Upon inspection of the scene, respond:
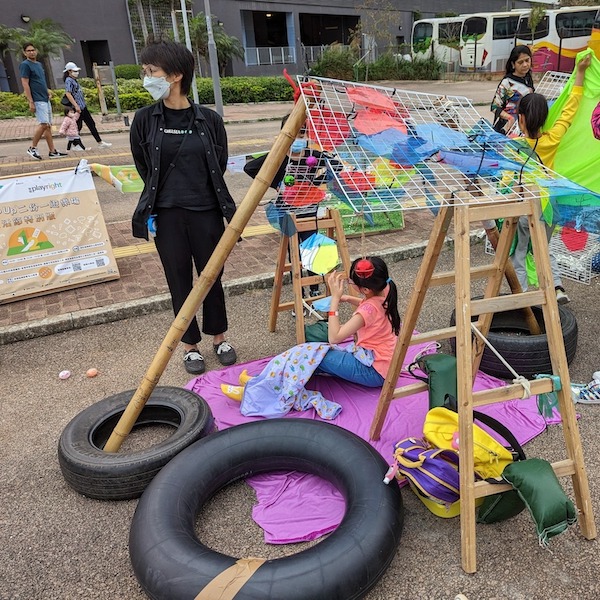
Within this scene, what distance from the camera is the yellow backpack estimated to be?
2.29 m

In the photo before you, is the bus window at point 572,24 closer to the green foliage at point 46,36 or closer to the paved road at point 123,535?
the green foliage at point 46,36

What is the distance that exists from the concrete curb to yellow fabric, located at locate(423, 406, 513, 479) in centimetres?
285

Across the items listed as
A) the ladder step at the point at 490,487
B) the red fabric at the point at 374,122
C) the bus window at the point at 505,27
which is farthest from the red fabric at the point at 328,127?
the bus window at the point at 505,27

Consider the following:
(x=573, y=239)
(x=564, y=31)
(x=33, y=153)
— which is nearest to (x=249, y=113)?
(x=33, y=153)

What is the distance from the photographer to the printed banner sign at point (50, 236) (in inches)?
192

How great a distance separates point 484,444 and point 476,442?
38 mm

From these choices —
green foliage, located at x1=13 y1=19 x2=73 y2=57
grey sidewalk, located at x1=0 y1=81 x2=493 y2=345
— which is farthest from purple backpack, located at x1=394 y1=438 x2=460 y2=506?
green foliage, located at x1=13 y1=19 x2=73 y2=57

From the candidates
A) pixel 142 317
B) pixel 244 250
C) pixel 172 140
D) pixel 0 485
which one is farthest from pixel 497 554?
pixel 244 250

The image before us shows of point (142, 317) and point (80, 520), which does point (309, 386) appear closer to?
point (80, 520)

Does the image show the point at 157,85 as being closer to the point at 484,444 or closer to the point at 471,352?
the point at 471,352

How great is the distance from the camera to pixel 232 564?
1982 mm

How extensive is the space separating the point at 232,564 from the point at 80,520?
3.44ft

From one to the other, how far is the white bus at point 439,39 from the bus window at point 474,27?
468mm

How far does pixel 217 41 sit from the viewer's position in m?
26.8
